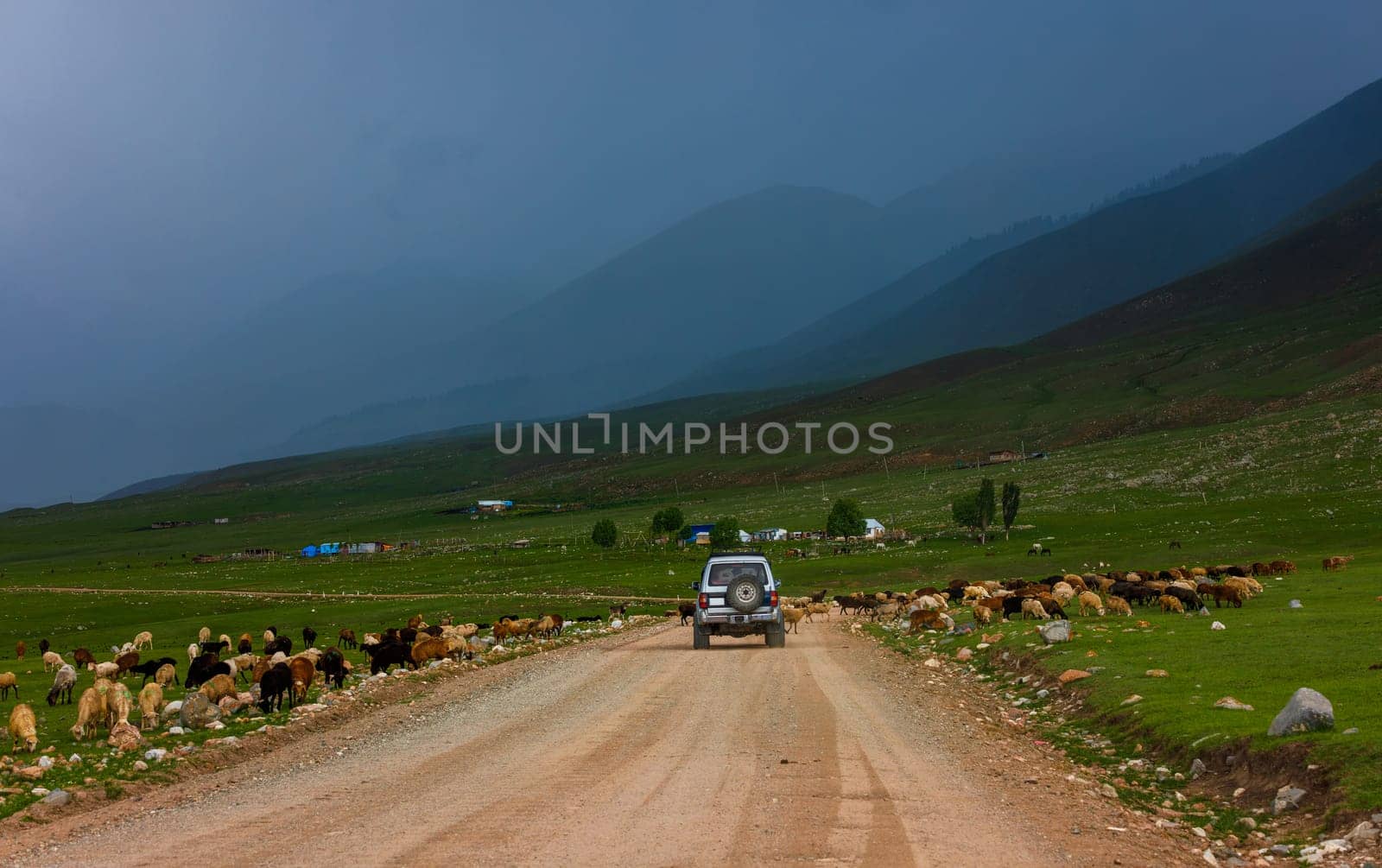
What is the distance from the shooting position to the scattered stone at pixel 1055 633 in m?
25.9

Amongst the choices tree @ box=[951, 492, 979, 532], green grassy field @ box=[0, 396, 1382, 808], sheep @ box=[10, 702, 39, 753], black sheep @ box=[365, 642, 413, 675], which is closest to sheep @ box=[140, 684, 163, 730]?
green grassy field @ box=[0, 396, 1382, 808]

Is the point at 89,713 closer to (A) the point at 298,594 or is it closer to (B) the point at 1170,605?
(B) the point at 1170,605

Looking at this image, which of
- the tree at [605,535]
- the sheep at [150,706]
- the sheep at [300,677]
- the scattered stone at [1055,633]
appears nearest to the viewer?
the sheep at [150,706]

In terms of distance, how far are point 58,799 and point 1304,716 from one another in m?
14.6

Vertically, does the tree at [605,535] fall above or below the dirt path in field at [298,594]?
above

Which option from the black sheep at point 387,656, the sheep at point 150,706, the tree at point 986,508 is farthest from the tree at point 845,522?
the sheep at point 150,706

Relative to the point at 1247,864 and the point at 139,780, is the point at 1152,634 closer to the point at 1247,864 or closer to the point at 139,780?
the point at 1247,864

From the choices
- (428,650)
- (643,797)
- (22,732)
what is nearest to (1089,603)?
(428,650)

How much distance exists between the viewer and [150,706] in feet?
66.4

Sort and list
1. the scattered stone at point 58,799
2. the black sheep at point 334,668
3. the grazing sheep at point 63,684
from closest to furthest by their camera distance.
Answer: the scattered stone at point 58,799 → the black sheep at point 334,668 → the grazing sheep at point 63,684

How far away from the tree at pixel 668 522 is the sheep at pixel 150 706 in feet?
291

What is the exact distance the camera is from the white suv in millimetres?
30969

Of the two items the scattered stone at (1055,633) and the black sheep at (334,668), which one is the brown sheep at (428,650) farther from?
the scattered stone at (1055,633)

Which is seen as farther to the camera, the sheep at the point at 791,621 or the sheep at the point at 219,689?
the sheep at the point at 791,621
